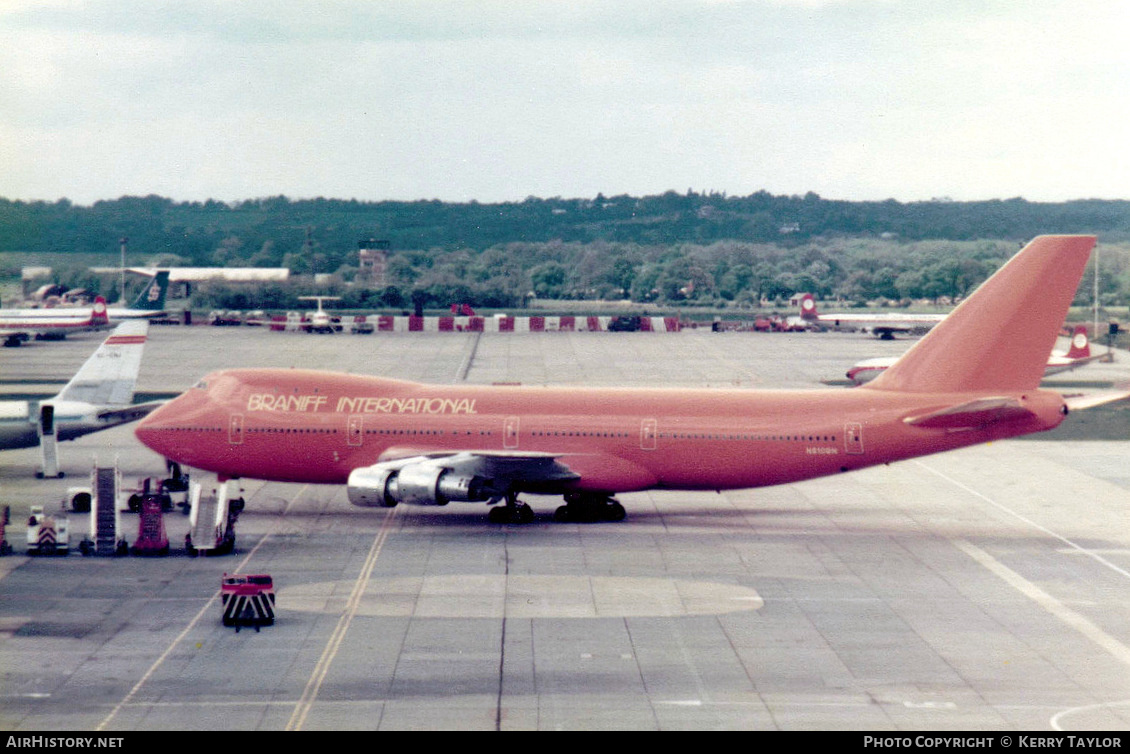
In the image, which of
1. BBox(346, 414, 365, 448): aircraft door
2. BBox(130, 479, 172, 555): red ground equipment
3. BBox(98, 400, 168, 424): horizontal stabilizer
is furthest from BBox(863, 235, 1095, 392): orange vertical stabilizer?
BBox(98, 400, 168, 424): horizontal stabilizer

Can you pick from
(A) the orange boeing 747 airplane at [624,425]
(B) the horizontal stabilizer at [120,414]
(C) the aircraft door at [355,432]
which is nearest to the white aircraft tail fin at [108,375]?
(B) the horizontal stabilizer at [120,414]

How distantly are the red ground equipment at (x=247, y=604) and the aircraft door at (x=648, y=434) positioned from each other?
16.8 metres

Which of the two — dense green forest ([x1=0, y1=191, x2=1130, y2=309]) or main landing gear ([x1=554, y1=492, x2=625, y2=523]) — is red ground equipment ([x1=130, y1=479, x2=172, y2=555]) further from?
dense green forest ([x1=0, y1=191, x2=1130, y2=309])

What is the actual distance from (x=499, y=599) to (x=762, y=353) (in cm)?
8012

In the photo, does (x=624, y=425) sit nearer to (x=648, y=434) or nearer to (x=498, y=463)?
(x=648, y=434)

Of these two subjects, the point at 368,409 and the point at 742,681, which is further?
the point at 368,409

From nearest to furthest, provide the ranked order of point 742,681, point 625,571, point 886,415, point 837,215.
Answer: point 742,681 < point 625,571 < point 886,415 < point 837,215

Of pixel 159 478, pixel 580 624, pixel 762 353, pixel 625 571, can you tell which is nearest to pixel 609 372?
pixel 762 353

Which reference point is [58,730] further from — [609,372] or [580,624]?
[609,372]

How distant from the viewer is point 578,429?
45.6 metres

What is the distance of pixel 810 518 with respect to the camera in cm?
4756

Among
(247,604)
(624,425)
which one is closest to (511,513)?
(624,425)

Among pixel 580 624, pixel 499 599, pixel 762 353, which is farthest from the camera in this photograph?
pixel 762 353

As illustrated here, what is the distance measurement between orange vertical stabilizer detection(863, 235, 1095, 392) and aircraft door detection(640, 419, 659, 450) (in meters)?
9.52
